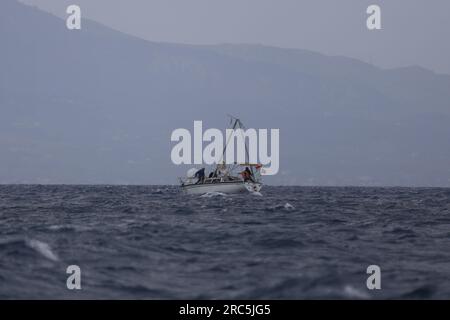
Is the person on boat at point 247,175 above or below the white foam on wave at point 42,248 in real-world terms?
above

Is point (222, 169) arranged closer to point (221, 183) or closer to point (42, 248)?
point (221, 183)

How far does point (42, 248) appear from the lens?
30.4 m

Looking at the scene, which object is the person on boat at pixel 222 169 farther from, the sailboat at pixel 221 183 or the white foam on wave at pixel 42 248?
the white foam on wave at pixel 42 248

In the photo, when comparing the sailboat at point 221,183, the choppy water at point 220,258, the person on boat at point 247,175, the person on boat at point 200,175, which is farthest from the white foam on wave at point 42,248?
the person on boat at point 247,175

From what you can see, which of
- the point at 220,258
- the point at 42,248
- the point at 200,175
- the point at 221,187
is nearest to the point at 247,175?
the point at 200,175

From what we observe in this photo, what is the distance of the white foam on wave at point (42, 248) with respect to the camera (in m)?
28.6

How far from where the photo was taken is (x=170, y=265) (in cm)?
2695

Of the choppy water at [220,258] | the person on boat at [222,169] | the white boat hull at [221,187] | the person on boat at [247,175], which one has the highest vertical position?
the person on boat at [222,169]

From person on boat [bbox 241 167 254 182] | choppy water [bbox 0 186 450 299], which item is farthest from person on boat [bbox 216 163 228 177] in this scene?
choppy water [bbox 0 186 450 299]

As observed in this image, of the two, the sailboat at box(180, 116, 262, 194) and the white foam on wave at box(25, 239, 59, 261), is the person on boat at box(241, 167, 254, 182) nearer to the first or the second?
the sailboat at box(180, 116, 262, 194)

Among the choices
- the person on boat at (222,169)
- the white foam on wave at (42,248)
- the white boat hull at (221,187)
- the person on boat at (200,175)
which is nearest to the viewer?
the white foam on wave at (42,248)
